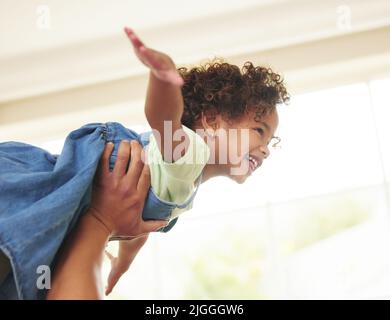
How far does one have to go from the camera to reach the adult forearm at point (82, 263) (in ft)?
2.07

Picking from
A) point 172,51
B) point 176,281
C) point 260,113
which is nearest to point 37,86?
point 172,51

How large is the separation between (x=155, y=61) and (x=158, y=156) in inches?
8.3

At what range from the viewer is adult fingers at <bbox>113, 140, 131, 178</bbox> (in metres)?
0.81

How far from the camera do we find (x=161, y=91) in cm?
65

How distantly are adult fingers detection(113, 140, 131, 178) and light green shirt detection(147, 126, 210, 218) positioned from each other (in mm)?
32

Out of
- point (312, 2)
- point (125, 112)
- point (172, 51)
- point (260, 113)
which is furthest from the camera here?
point (125, 112)

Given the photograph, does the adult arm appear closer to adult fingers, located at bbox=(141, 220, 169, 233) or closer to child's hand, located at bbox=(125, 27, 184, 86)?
adult fingers, located at bbox=(141, 220, 169, 233)

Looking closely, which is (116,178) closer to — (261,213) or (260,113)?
(260,113)

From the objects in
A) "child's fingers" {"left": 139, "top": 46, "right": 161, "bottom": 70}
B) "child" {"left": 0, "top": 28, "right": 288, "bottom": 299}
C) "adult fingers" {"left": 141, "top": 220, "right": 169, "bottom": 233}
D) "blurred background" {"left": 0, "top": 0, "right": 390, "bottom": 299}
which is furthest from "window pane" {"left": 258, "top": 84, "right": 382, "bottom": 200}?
"child's fingers" {"left": 139, "top": 46, "right": 161, "bottom": 70}

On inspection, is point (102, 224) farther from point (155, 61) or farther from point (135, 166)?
point (155, 61)

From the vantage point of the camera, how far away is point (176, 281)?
241 cm

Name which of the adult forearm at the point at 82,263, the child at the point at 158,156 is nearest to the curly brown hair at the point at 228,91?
the child at the point at 158,156

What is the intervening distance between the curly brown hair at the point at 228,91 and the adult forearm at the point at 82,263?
13.3 inches

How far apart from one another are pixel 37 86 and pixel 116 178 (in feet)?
6.49
